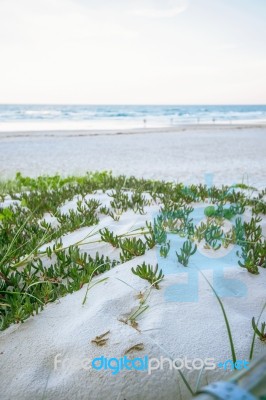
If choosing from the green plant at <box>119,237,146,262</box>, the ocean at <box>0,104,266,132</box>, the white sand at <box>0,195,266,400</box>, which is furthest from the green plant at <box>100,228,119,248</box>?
the ocean at <box>0,104,266,132</box>

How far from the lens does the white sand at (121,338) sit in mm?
1606

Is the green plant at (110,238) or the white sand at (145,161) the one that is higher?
the green plant at (110,238)

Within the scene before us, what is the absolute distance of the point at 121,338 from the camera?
5.90 ft

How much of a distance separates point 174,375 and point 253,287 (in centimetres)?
84

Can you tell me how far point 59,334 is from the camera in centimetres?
190

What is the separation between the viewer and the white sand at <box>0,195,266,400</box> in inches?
63.2

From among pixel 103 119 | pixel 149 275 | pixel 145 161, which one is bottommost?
pixel 145 161

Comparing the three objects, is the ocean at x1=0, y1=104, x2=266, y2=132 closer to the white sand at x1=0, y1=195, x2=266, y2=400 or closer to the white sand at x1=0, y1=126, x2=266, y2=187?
the white sand at x1=0, y1=126, x2=266, y2=187

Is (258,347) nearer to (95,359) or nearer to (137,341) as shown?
(137,341)

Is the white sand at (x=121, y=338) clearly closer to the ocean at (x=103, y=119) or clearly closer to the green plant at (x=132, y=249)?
the green plant at (x=132, y=249)

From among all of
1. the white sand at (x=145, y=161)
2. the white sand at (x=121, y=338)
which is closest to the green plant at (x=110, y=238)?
the white sand at (x=121, y=338)

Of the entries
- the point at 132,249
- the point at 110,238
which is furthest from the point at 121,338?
the point at 110,238

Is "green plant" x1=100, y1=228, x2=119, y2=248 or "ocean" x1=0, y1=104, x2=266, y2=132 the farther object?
"ocean" x1=0, y1=104, x2=266, y2=132

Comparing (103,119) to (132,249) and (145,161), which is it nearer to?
(145,161)
